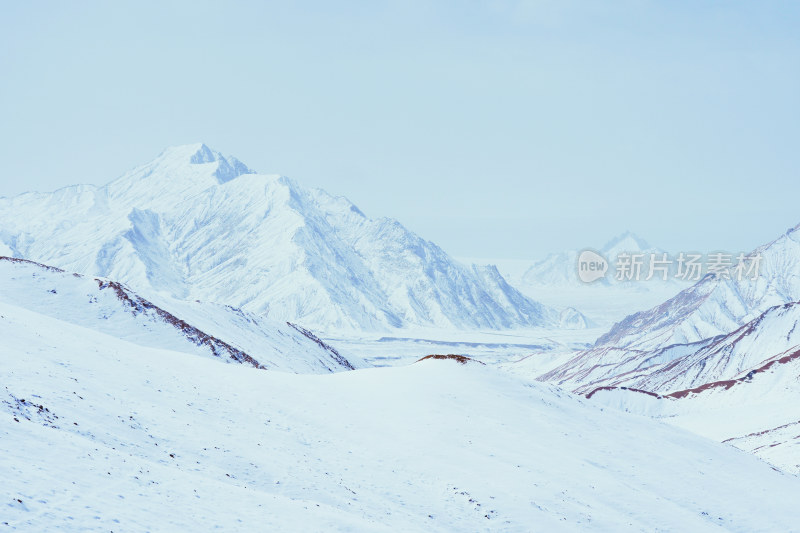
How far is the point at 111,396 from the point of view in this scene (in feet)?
111

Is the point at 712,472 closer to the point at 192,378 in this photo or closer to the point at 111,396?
the point at 192,378

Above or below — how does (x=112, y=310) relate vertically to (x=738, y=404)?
above

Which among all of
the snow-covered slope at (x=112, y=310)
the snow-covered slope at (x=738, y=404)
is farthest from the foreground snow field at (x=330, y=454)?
the snow-covered slope at (x=738, y=404)

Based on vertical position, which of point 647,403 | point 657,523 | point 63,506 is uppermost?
point 63,506

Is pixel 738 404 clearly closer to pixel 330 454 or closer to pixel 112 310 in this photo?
pixel 112 310

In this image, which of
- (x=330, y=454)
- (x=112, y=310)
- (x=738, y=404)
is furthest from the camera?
(x=738, y=404)

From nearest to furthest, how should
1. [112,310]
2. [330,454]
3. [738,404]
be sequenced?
[330,454] < [112,310] < [738,404]

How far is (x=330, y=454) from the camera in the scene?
36.5 metres

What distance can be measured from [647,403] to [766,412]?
35642mm

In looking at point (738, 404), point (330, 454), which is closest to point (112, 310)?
point (330, 454)

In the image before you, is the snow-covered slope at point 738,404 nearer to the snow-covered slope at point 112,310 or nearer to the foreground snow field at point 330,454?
the foreground snow field at point 330,454

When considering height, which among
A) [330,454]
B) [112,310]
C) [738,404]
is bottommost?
[738,404]

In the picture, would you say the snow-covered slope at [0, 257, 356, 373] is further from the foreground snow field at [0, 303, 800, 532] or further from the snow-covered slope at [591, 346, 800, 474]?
the snow-covered slope at [591, 346, 800, 474]

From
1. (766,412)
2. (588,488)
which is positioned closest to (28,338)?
(588,488)
